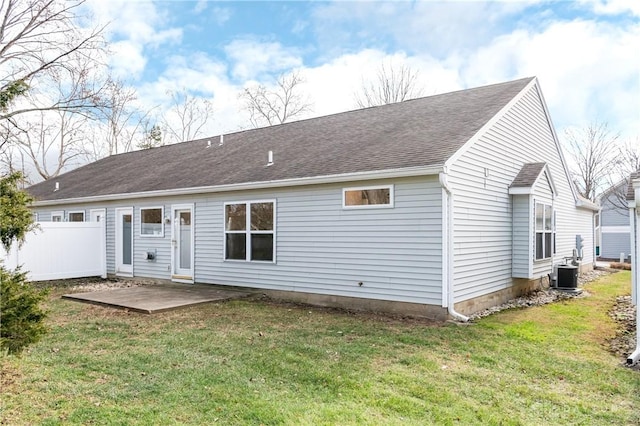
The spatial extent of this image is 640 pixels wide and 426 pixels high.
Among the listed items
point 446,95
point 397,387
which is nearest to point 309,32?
point 446,95

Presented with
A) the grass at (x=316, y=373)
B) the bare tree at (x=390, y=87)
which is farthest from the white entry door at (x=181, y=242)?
the bare tree at (x=390, y=87)

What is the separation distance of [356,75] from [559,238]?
1925 cm

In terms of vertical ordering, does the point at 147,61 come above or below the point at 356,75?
below

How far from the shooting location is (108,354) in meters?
5.30

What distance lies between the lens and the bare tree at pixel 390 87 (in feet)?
91.5

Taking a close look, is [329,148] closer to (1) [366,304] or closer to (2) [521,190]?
(1) [366,304]

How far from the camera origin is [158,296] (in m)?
9.44

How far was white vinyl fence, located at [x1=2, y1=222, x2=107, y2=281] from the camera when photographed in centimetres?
1212

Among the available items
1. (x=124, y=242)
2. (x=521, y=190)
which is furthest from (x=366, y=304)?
(x=124, y=242)

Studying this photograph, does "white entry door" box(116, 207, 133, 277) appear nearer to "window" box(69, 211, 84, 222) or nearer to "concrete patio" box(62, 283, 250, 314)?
"window" box(69, 211, 84, 222)

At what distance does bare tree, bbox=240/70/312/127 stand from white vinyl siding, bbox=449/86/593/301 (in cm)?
2129

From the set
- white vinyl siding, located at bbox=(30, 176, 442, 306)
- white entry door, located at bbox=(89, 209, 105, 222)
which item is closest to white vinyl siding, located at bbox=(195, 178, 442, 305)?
white vinyl siding, located at bbox=(30, 176, 442, 306)

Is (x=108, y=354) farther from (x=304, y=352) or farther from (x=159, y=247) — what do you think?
(x=159, y=247)

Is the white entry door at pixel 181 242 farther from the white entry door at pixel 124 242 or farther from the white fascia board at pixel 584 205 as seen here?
the white fascia board at pixel 584 205
